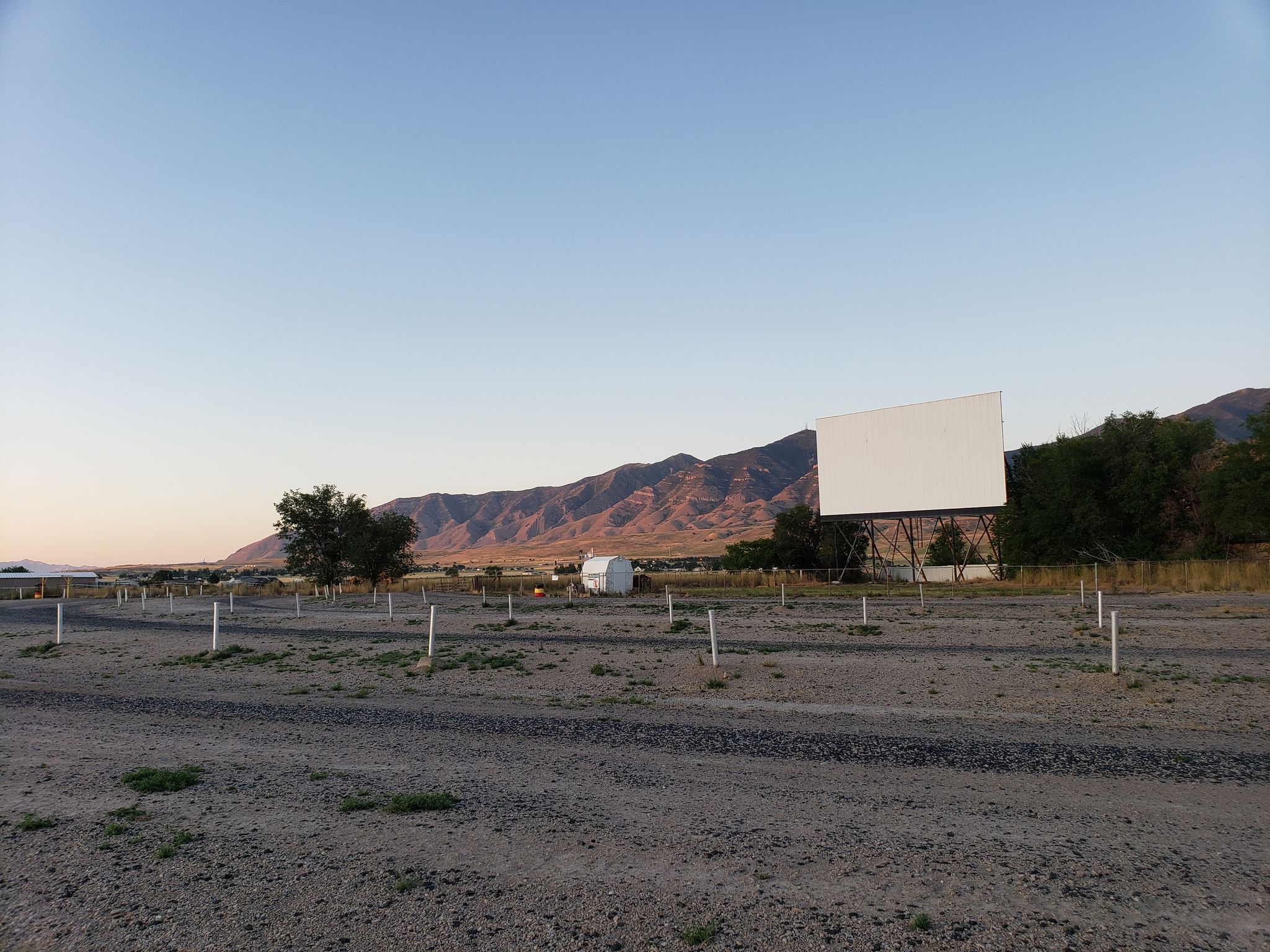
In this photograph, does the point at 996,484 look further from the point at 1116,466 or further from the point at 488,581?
the point at 488,581

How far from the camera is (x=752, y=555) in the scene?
72750mm

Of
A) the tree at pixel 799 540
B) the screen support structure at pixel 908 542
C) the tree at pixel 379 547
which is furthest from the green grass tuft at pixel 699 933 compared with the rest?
the tree at pixel 799 540

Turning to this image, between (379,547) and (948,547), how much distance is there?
156 ft

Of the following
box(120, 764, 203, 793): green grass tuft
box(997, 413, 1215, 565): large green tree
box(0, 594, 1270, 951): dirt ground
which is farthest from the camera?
box(997, 413, 1215, 565): large green tree

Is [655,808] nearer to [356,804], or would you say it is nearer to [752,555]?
[356,804]

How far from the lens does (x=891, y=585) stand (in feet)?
186

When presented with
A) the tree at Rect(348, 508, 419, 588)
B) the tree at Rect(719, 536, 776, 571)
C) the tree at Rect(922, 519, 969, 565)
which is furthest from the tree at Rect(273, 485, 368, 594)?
the tree at Rect(922, 519, 969, 565)

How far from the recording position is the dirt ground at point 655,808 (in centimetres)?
558

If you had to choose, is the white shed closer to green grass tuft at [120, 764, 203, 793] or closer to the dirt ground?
the dirt ground

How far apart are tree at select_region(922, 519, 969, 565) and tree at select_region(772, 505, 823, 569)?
30.0 ft

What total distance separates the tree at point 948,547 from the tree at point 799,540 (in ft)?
30.0

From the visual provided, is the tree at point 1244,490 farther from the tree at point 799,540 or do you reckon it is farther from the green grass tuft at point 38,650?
the green grass tuft at point 38,650

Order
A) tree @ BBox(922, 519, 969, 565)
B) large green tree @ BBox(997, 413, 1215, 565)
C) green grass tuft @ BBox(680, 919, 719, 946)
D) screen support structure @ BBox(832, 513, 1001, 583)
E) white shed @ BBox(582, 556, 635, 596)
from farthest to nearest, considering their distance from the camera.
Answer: white shed @ BBox(582, 556, 635, 596) → tree @ BBox(922, 519, 969, 565) → screen support structure @ BBox(832, 513, 1001, 583) → large green tree @ BBox(997, 413, 1215, 565) → green grass tuft @ BBox(680, 919, 719, 946)

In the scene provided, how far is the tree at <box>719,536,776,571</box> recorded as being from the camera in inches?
2776
